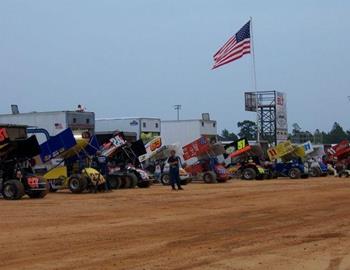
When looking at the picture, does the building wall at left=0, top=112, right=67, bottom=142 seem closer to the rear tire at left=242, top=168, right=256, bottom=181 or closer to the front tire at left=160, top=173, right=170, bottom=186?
the front tire at left=160, top=173, right=170, bottom=186

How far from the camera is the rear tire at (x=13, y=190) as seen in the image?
19.9 m

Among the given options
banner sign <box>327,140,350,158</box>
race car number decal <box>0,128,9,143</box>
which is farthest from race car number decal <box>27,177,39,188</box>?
banner sign <box>327,140,350,158</box>

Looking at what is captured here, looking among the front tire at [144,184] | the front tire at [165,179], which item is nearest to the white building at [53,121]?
the front tire at [144,184]

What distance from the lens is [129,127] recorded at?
35.6m

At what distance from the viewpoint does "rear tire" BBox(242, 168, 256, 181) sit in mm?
37562

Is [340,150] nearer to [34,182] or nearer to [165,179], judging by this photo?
[165,179]

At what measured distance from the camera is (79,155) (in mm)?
24812

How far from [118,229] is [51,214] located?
3.49 meters

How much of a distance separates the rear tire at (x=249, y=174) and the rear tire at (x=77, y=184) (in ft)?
52.6

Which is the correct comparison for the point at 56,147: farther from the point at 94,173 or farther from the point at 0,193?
the point at 0,193

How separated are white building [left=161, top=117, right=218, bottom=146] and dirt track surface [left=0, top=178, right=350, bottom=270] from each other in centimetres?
2153

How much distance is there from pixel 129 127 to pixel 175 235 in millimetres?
24637

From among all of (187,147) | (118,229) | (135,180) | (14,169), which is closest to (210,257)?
(118,229)

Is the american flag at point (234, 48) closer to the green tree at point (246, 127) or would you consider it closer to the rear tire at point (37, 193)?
the rear tire at point (37, 193)
